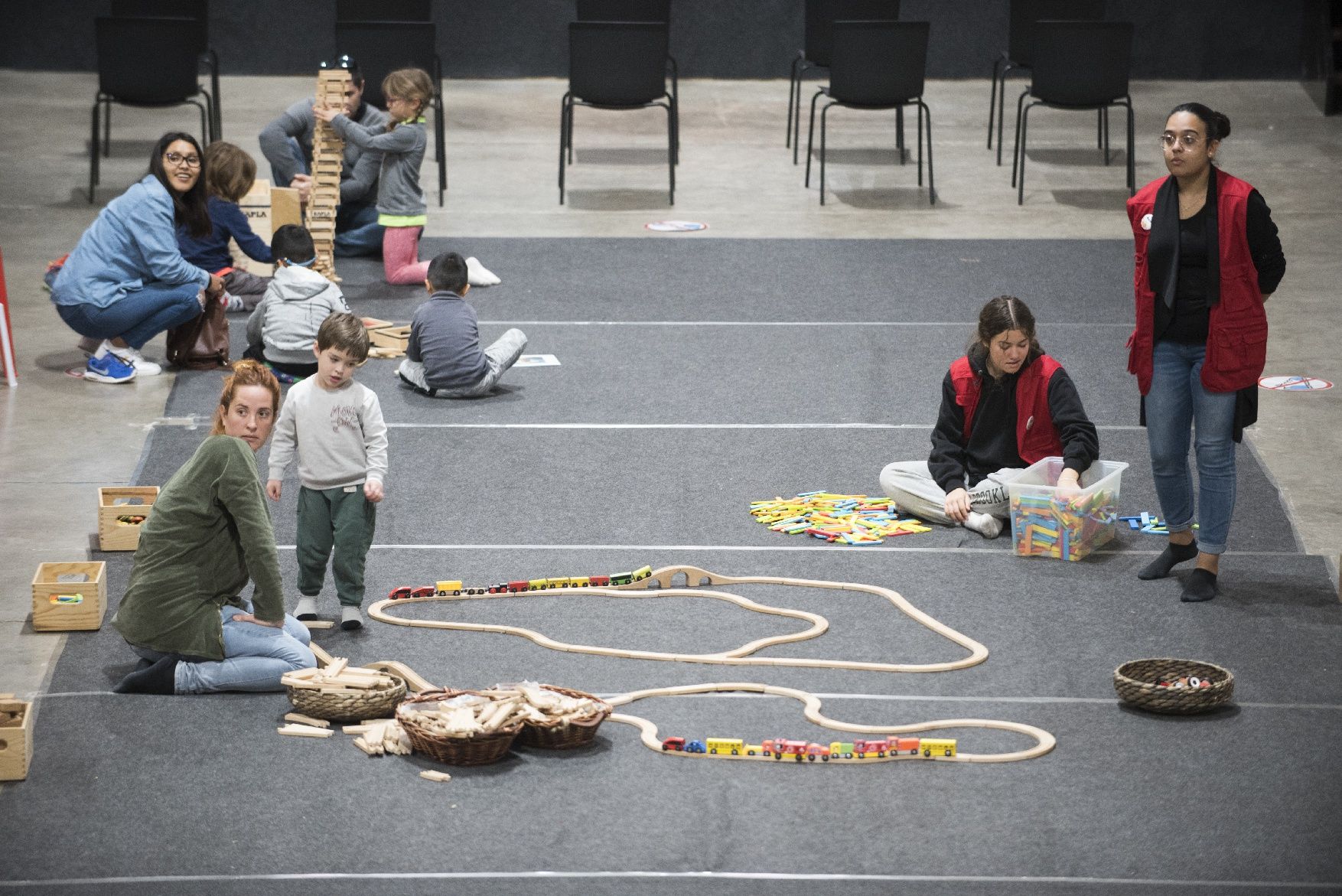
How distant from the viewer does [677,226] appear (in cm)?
1059

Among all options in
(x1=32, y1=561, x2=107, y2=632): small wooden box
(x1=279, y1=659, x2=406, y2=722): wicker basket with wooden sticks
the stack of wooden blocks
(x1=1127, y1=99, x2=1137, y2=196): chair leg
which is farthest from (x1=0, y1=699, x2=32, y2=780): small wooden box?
(x1=1127, y1=99, x2=1137, y2=196): chair leg

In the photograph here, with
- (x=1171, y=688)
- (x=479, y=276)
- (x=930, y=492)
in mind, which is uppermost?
(x=479, y=276)

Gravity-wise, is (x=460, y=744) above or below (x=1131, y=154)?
below

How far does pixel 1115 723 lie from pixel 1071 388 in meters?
1.58

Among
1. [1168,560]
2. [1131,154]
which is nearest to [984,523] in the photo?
[1168,560]

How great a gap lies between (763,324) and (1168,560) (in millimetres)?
3430

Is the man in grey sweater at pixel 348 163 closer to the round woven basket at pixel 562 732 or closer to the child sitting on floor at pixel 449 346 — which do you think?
the child sitting on floor at pixel 449 346

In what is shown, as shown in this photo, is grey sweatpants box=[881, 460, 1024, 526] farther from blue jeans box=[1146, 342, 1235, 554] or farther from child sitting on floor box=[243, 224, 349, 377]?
child sitting on floor box=[243, 224, 349, 377]

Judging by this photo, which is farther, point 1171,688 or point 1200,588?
point 1200,588

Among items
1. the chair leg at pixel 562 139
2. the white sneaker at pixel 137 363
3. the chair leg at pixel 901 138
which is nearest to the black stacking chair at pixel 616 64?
the chair leg at pixel 562 139

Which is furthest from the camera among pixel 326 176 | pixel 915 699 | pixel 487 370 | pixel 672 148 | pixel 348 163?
pixel 672 148

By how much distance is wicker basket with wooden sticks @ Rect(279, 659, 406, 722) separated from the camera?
4.34 m

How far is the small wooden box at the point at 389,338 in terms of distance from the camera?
7863 millimetres

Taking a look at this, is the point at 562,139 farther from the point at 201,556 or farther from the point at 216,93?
the point at 201,556
